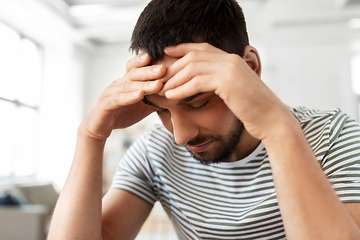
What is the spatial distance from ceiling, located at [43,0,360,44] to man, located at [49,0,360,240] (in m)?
4.31

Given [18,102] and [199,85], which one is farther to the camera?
[18,102]

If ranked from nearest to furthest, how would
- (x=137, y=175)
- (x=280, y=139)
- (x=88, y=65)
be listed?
(x=280, y=139)
(x=137, y=175)
(x=88, y=65)

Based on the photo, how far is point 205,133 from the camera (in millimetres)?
809

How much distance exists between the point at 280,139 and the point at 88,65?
7047 mm

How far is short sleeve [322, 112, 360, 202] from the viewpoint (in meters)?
0.72

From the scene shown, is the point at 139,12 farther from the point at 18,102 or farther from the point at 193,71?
the point at 193,71

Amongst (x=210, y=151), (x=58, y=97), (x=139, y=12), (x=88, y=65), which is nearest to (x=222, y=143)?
(x=210, y=151)

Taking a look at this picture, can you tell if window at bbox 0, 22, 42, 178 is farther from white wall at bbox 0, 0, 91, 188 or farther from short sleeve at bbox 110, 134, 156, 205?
short sleeve at bbox 110, 134, 156, 205

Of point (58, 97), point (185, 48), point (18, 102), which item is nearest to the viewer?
A: point (185, 48)

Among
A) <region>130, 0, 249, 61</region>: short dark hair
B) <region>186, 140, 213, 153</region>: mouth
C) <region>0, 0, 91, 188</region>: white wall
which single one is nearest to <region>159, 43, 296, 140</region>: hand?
<region>130, 0, 249, 61</region>: short dark hair

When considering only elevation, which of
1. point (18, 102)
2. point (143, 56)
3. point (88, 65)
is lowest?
point (143, 56)

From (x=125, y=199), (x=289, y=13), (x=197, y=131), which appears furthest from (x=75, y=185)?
(x=289, y=13)

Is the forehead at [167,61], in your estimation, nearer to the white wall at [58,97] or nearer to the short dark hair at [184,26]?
the short dark hair at [184,26]

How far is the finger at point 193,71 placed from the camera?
2.05 ft
